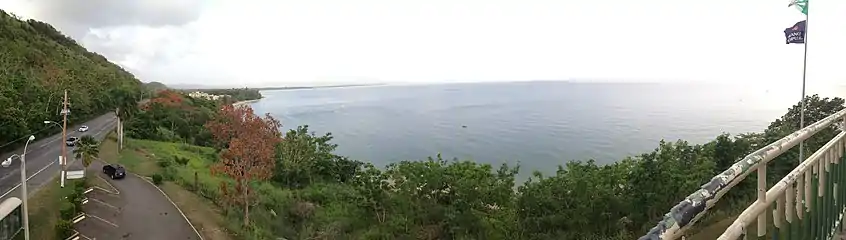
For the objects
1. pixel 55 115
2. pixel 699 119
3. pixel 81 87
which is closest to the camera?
pixel 55 115

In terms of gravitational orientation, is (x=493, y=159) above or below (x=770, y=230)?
below

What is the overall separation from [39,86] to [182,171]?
14.8 m

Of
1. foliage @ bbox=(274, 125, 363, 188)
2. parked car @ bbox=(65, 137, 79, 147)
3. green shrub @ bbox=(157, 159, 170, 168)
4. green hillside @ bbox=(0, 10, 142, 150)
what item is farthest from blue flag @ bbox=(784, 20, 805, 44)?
parked car @ bbox=(65, 137, 79, 147)

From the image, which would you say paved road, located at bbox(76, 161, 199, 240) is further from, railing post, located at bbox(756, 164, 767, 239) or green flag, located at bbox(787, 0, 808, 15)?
green flag, located at bbox(787, 0, 808, 15)

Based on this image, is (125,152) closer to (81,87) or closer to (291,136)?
(291,136)

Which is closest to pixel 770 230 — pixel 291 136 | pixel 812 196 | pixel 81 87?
pixel 812 196

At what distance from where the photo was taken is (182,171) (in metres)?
26.4

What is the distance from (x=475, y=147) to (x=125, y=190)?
86.7 feet

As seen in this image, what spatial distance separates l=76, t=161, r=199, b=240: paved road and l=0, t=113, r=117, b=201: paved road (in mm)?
2843

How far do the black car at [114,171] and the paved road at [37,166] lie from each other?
A: 1982 mm

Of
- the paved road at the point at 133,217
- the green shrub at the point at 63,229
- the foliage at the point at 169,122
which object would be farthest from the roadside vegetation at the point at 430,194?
the foliage at the point at 169,122

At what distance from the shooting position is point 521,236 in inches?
667

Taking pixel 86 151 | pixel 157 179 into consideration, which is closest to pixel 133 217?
pixel 157 179

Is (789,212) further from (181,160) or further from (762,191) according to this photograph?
(181,160)
